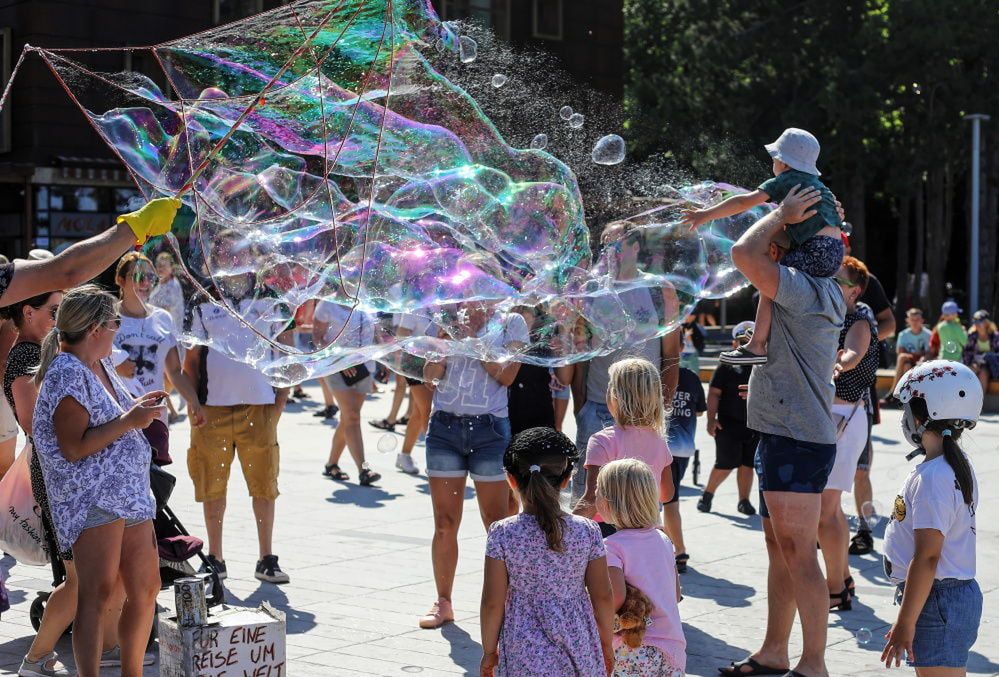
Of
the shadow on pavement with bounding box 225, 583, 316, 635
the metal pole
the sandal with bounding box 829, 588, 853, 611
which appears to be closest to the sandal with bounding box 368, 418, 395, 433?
the shadow on pavement with bounding box 225, 583, 316, 635

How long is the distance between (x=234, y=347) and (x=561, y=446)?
304cm

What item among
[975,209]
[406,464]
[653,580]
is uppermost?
[975,209]

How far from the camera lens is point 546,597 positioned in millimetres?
3984

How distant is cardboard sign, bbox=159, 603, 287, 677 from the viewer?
14.9 ft

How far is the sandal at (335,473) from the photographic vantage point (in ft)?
36.7

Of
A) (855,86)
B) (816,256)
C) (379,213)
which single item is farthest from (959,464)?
(855,86)

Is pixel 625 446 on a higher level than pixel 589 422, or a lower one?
higher

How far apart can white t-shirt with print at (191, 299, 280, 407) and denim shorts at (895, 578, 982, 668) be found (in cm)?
332

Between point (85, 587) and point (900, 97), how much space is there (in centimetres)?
3047

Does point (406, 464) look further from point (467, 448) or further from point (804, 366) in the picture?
point (804, 366)

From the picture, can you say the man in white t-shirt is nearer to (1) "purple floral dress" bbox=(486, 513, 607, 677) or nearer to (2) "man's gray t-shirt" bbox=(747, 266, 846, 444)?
(2) "man's gray t-shirt" bbox=(747, 266, 846, 444)

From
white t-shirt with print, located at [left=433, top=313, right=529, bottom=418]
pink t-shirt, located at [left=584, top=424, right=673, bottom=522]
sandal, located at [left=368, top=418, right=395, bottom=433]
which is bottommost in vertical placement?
sandal, located at [left=368, top=418, right=395, bottom=433]

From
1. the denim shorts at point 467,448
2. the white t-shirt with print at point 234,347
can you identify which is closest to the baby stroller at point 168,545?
the white t-shirt with print at point 234,347

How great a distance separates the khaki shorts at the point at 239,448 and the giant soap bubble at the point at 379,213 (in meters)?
0.69
